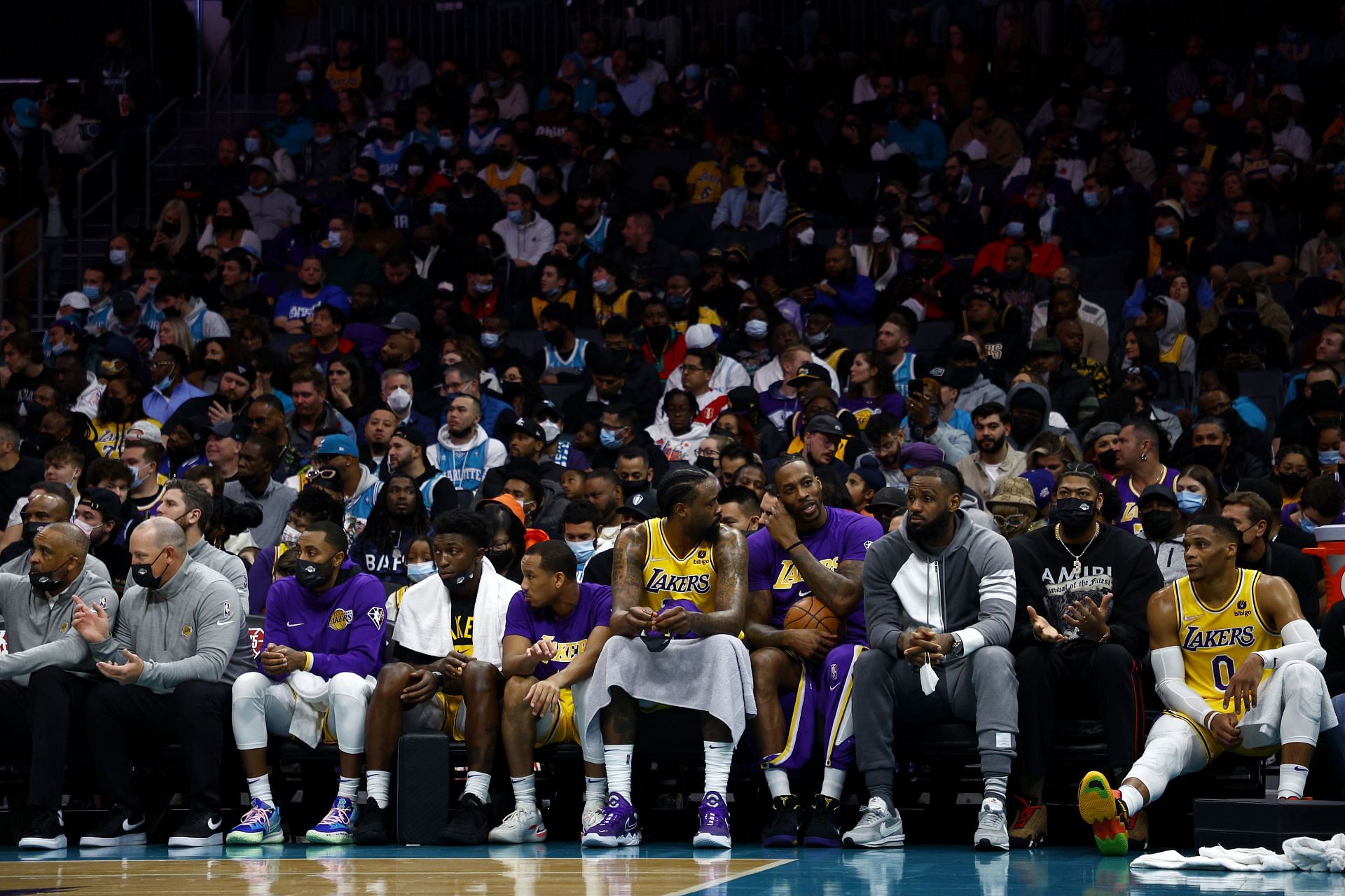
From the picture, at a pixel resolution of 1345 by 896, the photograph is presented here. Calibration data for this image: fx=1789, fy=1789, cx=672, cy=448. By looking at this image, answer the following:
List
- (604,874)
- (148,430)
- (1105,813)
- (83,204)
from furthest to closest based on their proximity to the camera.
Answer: (83,204), (148,430), (1105,813), (604,874)

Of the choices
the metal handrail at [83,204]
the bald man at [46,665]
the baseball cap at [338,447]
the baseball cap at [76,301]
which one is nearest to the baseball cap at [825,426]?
the baseball cap at [338,447]

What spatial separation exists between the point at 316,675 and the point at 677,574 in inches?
70.1

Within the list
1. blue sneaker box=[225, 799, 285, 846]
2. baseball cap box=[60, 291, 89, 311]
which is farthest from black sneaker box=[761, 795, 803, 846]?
baseball cap box=[60, 291, 89, 311]

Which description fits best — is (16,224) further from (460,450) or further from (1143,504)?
(1143,504)

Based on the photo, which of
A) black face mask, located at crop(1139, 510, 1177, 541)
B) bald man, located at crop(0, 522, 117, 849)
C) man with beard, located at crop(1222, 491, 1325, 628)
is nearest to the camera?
bald man, located at crop(0, 522, 117, 849)

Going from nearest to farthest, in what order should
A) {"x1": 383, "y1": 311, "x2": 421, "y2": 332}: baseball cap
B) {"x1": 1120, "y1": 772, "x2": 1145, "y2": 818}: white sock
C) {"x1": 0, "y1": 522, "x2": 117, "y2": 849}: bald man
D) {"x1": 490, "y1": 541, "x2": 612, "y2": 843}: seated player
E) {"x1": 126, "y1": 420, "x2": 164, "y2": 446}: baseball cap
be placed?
{"x1": 1120, "y1": 772, "x2": 1145, "y2": 818}: white sock → {"x1": 490, "y1": 541, "x2": 612, "y2": 843}: seated player → {"x1": 0, "y1": 522, "x2": 117, "y2": 849}: bald man → {"x1": 126, "y1": 420, "x2": 164, "y2": 446}: baseball cap → {"x1": 383, "y1": 311, "x2": 421, "y2": 332}: baseball cap

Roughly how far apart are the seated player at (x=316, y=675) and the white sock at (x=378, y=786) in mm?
110

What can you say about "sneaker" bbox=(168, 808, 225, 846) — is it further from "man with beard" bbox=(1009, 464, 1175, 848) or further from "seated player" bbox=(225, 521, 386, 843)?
"man with beard" bbox=(1009, 464, 1175, 848)

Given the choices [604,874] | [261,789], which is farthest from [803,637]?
[261,789]

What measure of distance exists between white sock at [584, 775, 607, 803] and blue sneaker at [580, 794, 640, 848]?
139 mm

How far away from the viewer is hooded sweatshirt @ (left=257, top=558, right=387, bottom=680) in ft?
27.9

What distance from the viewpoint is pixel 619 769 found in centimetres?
779

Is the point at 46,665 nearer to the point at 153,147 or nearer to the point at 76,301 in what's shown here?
the point at 76,301

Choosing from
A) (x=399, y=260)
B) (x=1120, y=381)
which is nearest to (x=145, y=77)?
(x=399, y=260)
